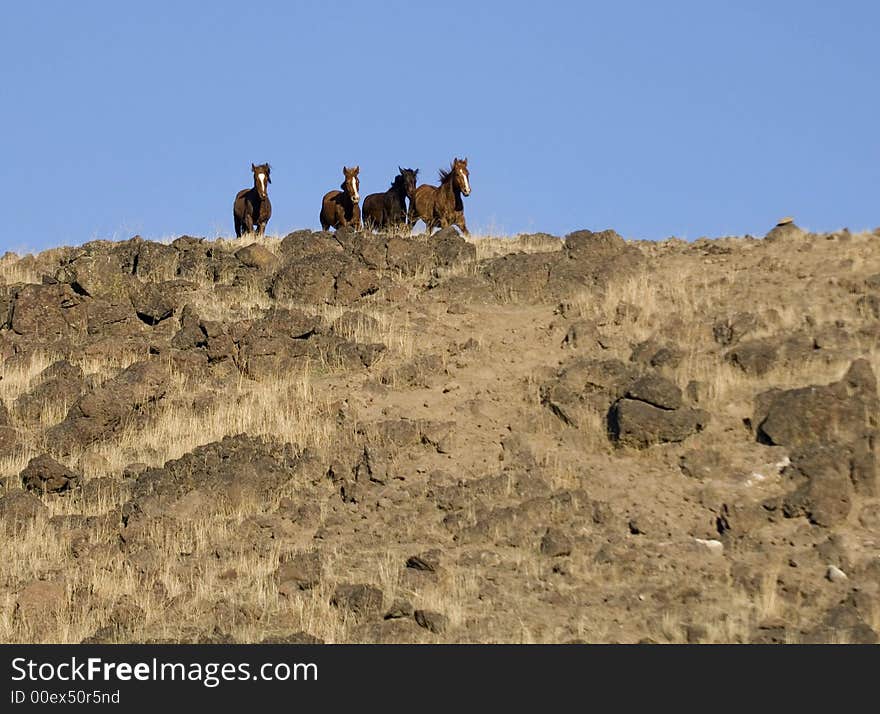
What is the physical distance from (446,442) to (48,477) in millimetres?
4573

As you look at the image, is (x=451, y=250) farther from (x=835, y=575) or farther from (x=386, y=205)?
(x=835, y=575)

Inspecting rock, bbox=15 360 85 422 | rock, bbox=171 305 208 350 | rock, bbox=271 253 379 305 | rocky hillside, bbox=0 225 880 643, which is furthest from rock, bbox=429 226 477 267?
rock, bbox=15 360 85 422

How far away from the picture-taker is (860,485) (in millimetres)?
17219

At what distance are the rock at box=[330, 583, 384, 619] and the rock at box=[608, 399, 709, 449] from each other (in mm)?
3929

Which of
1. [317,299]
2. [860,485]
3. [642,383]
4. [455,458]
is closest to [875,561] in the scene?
[860,485]

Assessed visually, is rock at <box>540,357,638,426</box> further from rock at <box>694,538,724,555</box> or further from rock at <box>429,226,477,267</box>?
rock at <box>429,226,477,267</box>

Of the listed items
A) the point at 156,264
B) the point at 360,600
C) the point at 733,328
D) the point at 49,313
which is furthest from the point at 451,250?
the point at 360,600

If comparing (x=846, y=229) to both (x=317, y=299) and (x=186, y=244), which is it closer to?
(x=317, y=299)

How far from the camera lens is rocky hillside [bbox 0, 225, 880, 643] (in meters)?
15.8

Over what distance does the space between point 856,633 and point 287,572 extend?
5.61 meters

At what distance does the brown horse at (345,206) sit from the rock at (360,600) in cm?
1181

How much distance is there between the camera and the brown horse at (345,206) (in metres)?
27.6

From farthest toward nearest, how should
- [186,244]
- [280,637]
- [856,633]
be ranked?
[186,244], [280,637], [856,633]

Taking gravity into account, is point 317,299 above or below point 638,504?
above
